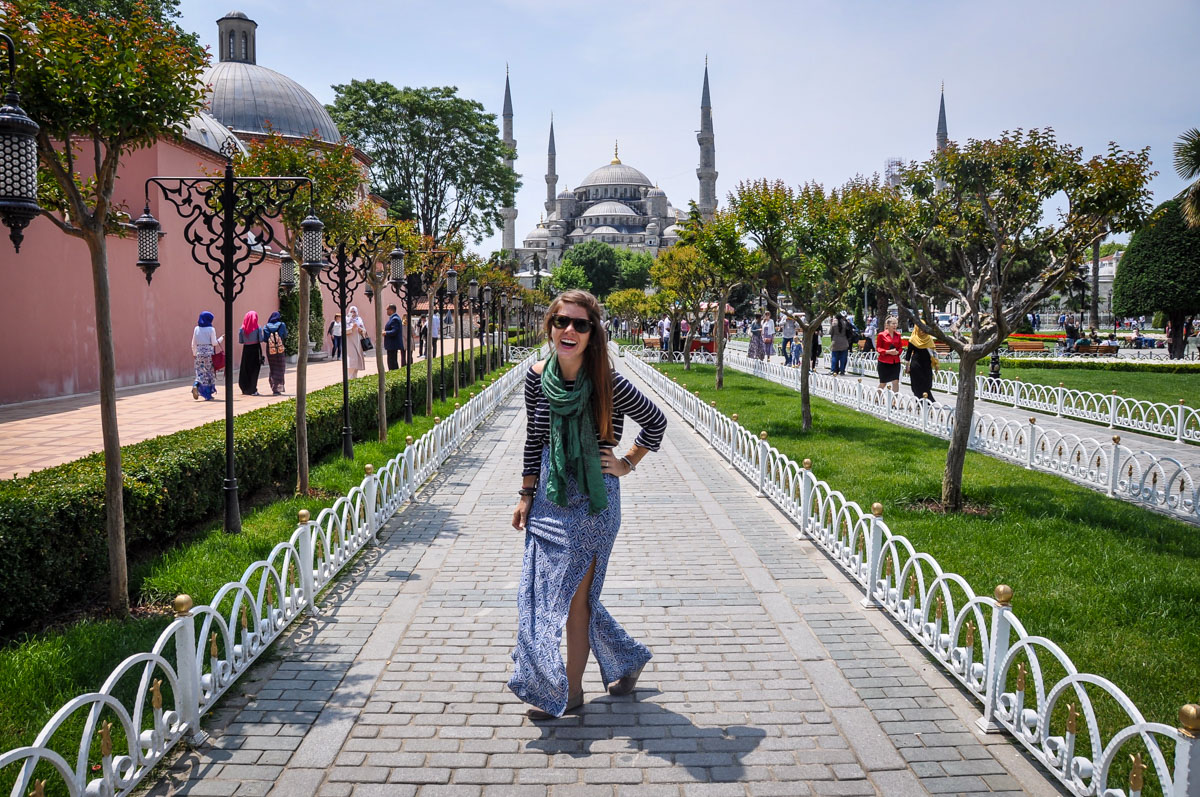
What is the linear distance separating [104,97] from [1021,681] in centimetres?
507

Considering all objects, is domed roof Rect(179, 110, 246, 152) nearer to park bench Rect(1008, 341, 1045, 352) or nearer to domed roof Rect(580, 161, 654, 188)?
park bench Rect(1008, 341, 1045, 352)

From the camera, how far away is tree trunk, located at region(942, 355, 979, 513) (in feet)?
23.7

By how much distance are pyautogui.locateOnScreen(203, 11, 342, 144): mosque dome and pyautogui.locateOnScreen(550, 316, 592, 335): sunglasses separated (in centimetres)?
3035

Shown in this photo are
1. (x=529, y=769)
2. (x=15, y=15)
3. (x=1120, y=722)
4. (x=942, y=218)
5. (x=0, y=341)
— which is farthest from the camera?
(x=0, y=341)

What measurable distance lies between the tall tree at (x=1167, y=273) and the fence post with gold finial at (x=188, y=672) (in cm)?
2718

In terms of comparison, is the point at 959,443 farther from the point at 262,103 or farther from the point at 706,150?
the point at 706,150

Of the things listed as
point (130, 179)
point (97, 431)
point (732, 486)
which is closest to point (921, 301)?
point (732, 486)

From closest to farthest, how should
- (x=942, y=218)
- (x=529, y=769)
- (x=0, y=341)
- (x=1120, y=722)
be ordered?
(x=529, y=769) → (x=1120, y=722) → (x=942, y=218) → (x=0, y=341)

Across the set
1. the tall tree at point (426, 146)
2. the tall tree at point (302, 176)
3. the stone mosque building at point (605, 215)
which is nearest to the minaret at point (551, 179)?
the stone mosque building at point (605, 215)

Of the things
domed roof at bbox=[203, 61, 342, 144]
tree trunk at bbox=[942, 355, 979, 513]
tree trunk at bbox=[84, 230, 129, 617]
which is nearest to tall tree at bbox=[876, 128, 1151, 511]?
tree trunk at bbox=[942, 355, 979, 513]

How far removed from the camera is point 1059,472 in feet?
30.5

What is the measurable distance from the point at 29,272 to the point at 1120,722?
14455mm

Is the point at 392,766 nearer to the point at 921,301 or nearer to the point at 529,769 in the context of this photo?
the point at 529,769

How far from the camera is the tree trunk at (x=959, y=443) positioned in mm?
7238
